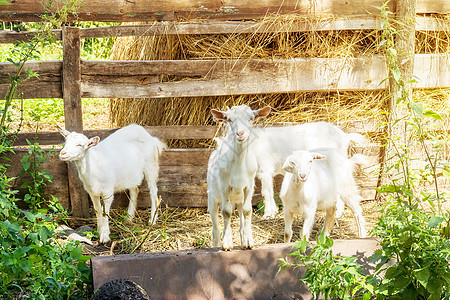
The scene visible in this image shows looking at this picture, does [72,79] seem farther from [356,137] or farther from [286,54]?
[356,137]

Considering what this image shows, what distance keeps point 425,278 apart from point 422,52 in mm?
4243

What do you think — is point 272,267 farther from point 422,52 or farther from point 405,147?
point 422,52

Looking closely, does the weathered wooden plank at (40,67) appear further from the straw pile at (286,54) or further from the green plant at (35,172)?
the straw pile at (286,54)

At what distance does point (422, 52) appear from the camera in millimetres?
6742

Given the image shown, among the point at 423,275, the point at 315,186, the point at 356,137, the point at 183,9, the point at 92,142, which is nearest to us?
the point at 423,275

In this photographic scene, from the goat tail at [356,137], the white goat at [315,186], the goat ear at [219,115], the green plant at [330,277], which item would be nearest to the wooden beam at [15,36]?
the goat ear at [219,115]

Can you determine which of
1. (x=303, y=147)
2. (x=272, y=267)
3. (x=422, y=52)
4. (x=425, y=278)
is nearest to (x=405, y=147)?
(x=425, y=278)

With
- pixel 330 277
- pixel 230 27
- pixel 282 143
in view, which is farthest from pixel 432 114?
pixel 230 27

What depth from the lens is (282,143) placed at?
6.27 metres

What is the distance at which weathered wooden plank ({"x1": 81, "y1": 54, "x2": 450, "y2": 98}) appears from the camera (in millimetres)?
6086

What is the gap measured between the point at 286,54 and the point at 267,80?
0.39 meters

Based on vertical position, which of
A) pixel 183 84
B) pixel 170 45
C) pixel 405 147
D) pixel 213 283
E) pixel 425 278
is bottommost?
pixel 213 283

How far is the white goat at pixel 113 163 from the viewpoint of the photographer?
5.46 m

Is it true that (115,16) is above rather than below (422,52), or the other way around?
above
